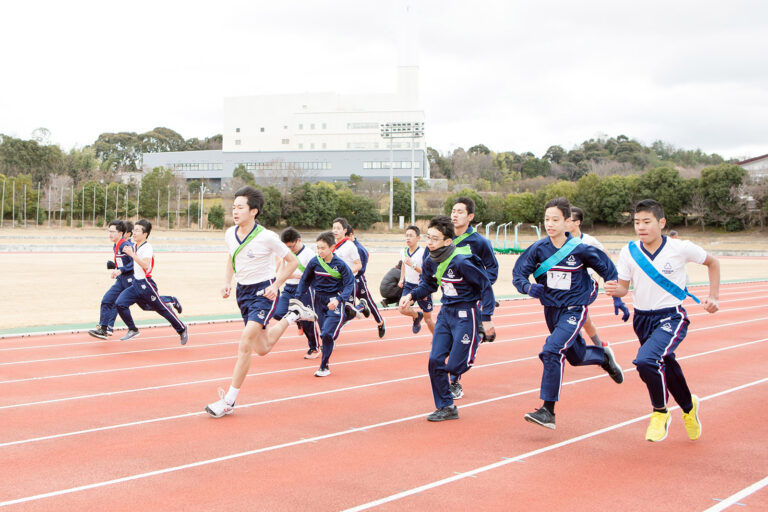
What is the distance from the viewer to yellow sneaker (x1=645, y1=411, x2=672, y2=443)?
17.6 feet

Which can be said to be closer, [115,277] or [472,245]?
[472,245]

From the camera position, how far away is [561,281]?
19.8ft

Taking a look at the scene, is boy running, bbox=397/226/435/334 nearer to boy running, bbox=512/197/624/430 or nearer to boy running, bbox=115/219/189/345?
boy running, bbox=115/219/189/345

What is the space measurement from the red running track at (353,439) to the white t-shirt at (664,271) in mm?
1137

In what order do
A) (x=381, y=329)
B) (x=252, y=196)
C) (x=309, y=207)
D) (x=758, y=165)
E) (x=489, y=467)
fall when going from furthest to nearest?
(x=758, y=165), (x=309, y=207), (x=381, y=329), (x=252, y=196), (x=489, y=467)

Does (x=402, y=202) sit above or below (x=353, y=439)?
above

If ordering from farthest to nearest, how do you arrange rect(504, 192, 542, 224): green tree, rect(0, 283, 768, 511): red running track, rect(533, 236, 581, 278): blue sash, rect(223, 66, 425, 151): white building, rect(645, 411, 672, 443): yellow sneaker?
rect(223, 66, 425, 151): white building < rect(504, 192, 542, 224): green tree < rect(533, 236, 581, 278): blue sash < rect(645, 411, 672, 443): yellow sneaker < rect(0, 283, 768, 511): red running track

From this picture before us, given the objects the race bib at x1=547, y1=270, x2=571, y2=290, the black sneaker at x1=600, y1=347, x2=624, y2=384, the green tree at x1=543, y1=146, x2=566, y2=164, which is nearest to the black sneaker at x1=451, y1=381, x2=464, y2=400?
the black sneaker at x1=600, y1=347, x2=624, y2=384

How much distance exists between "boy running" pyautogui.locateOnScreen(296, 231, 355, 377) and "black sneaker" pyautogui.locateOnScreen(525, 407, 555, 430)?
10.3 feet

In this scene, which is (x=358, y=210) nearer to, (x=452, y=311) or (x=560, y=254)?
(x=452, y=311)

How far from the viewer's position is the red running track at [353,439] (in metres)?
4.33

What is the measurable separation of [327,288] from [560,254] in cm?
367

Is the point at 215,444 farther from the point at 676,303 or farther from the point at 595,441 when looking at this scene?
the point at 676,303

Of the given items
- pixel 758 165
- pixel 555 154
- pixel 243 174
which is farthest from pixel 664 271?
pixel 555 154
